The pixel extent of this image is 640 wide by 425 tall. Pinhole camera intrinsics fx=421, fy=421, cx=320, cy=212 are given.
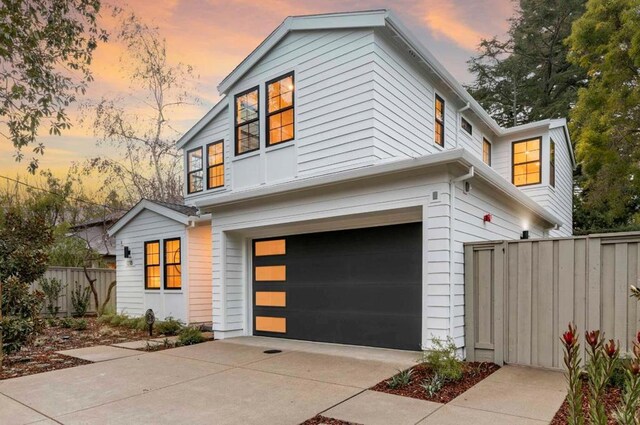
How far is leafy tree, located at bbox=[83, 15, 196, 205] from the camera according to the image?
19.0 meters

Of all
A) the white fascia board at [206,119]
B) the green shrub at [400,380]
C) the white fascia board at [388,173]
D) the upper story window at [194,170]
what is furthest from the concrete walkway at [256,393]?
the white fascia board at [206,119]

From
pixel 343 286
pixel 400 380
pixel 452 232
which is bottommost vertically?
pixel 400 380

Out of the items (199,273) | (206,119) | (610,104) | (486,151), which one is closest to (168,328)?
(199,273)

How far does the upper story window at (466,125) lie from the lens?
35.9 feet

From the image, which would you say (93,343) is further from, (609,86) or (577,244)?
(609,86)

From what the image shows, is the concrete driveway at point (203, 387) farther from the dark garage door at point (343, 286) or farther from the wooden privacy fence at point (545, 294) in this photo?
the wooden privacy fence at point (545, 294)

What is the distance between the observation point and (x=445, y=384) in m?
4.95

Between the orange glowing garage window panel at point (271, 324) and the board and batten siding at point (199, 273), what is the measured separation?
292 cm

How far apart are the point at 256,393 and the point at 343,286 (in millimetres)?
2965

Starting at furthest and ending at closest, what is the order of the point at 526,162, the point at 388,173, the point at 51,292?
the point at 51,292
the point at 526,162
the point at 388,173

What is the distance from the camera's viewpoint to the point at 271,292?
8633mm

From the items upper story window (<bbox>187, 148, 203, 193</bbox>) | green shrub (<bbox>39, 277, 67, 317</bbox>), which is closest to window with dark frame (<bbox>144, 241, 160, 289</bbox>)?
upper story window (<bbox>187, 148, 203, 193</bbox>)

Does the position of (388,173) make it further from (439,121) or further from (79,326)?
(79,326)

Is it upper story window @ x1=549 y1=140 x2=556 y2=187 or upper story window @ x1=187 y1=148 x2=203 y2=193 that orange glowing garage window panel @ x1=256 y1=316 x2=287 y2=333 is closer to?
upper story window @ x1=187 y1=148 x2=203 y2=193
